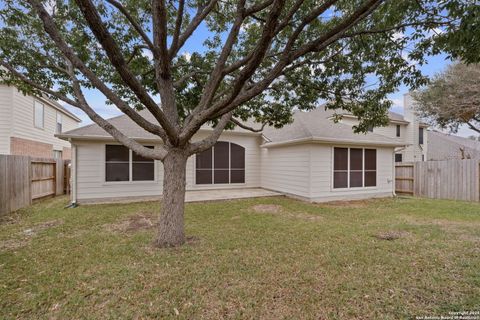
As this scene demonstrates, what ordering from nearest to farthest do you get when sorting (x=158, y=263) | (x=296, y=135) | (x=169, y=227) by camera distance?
(x=158, y=263), (x=169, y=227), (x=296, y=135)

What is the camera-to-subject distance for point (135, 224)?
5953 millimetres

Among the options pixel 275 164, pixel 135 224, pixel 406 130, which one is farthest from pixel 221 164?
pixel 406 130

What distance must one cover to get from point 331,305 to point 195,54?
6627 millimetres

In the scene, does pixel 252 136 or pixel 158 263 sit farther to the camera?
pixel 252 136

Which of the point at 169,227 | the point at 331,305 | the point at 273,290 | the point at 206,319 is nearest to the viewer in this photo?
the point at 206,319

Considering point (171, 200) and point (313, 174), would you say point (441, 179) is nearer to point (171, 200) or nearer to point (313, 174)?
point (313, 174)

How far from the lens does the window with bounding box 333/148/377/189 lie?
9578 mm

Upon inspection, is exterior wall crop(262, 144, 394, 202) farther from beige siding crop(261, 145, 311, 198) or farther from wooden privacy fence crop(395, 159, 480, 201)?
wooden privacy fence crop(395, 159, 480, 201)

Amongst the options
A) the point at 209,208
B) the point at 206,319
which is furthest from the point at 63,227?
the point at 206,319

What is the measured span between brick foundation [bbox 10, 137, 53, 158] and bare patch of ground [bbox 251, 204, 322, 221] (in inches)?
492

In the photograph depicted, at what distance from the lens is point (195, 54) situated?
6531 millimetres

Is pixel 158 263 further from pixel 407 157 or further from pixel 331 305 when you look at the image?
pixel 407 157

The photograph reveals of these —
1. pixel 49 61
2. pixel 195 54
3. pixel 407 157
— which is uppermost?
pixel 195 54

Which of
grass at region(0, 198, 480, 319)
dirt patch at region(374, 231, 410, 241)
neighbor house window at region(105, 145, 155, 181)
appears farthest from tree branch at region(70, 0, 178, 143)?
neighbor house window at region(105, 145, 155, 181)
